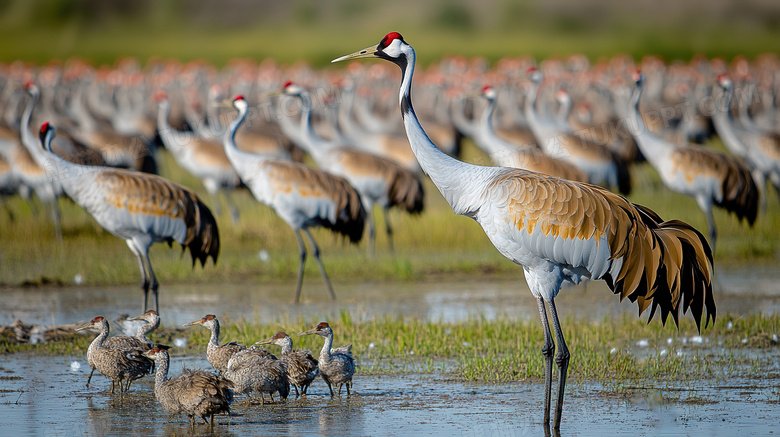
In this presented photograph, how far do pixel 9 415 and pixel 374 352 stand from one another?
269 cm

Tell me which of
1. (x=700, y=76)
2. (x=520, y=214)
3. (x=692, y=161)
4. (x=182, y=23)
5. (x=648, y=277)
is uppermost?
(x=182, y=23)

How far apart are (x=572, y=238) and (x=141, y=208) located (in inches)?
181

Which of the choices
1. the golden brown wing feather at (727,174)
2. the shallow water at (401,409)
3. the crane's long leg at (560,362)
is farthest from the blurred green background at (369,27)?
the crane's long leg at (560,362)

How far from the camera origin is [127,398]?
6.40 m

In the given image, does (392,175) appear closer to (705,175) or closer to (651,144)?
(651,144)

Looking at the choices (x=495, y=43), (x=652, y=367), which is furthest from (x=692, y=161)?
(x=495, y=43)

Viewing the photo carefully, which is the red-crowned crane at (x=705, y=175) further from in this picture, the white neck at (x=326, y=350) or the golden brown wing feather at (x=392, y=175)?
the white neck at (x=326, y=350)

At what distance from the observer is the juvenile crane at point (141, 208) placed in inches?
358

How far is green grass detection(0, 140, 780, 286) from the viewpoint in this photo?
1122 centimetres

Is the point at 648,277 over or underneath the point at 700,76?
underneath

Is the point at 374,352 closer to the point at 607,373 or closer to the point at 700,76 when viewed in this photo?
the point at 607,373

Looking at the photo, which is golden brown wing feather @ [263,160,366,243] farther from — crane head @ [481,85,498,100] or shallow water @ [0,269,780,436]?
crane head @ [481,85,498,100]

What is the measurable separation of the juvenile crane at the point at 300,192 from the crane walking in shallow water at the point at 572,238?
14.9 ft

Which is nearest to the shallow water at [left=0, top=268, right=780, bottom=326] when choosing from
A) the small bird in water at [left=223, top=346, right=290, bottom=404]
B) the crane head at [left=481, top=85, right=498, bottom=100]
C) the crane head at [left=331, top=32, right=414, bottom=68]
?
the small bird in water at [left=223, top=346, right=290, bottom=404]
